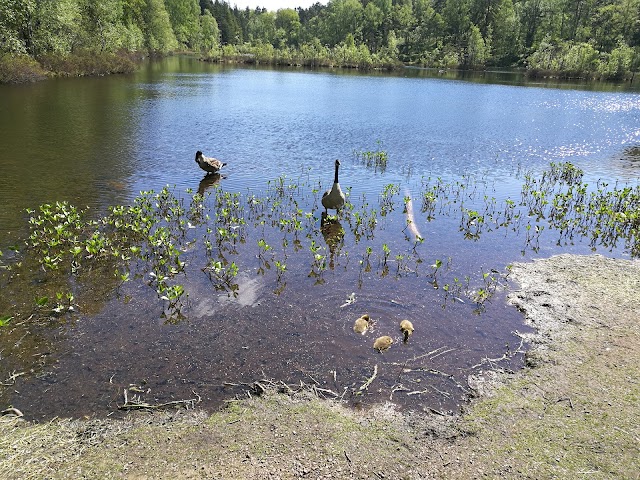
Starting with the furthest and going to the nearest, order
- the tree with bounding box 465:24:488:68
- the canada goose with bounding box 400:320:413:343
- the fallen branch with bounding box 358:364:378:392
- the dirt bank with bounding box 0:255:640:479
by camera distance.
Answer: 1. the tree with bounding box 465:24:488:68
2. the canada goose with bounding box 400:320:413:343
3. the fallen branch with bounding box 358:364:378:392
4. the dirt bank with bounding box 0:255:640:479

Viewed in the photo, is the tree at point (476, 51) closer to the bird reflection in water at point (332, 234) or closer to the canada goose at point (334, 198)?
the canada goose at point (334, 198)

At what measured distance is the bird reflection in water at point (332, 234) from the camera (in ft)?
40.1

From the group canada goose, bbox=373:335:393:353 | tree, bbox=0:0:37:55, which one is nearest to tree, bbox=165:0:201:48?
tree, bbox=0:0:37:55

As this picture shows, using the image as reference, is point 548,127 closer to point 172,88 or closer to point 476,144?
point 476,144

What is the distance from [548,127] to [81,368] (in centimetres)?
3351

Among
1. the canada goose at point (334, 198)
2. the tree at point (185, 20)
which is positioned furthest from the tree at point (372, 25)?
the canada goose at point (334, 198)

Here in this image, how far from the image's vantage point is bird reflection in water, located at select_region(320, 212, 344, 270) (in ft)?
40.1

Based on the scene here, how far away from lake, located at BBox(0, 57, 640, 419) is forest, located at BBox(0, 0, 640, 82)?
22588 millimetres

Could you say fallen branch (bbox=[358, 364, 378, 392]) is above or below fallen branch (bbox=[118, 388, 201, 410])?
above

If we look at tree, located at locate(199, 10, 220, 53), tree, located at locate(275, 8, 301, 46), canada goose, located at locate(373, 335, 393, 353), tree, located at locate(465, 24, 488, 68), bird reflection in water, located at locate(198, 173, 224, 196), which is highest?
tree, located at locate(275, 8, 301, 46)

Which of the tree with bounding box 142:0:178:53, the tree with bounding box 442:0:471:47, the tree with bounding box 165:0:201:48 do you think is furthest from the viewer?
the tree with bounding box 442:0:471:47

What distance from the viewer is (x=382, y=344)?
793cm

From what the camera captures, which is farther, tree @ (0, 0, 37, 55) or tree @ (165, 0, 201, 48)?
tree @ (165, 0, 201, 48)

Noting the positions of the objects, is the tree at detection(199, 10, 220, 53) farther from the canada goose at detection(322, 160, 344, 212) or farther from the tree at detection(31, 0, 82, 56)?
the canada goose at detection(322, 160, 344, 212)
